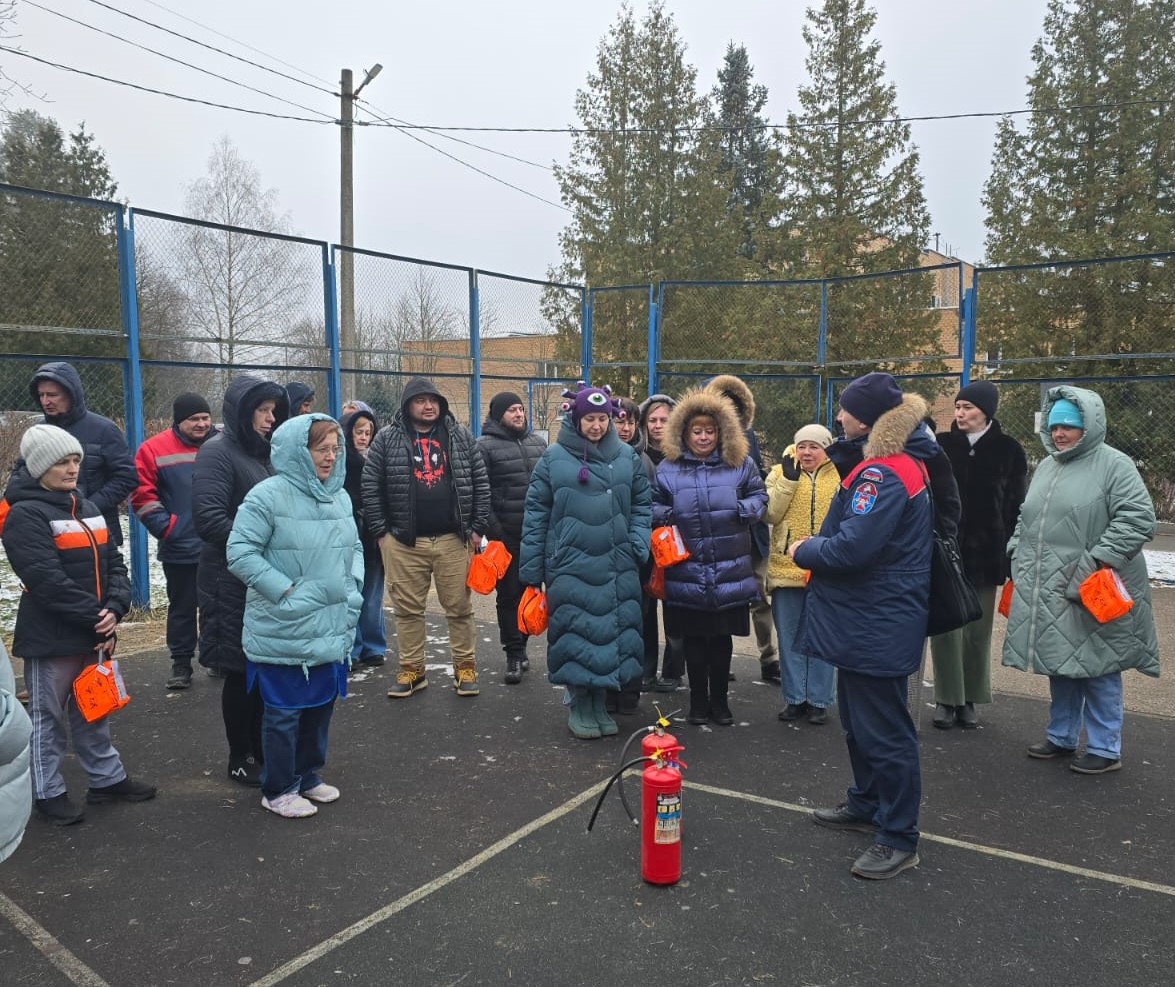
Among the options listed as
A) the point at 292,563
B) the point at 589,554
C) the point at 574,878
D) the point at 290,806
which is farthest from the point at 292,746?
the point at 589,554

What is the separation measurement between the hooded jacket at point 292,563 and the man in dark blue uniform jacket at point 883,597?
1944 mm

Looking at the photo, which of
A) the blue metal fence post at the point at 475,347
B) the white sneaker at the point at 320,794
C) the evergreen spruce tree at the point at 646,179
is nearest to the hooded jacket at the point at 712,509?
the white sneaker at the point at 320,794

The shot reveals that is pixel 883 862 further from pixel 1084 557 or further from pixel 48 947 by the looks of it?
pixel 48 947

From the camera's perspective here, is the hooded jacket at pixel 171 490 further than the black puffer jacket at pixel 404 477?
Yes

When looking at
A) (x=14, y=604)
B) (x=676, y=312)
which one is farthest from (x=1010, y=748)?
(x=676, y=312)

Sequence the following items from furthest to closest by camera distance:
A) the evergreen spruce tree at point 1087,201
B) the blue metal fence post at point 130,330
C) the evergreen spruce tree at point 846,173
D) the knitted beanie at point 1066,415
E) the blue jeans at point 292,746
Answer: the evergreen spruce tree at point 846,173, the evergreen spruce tree at point 1087,201, the blue metal fence post at point 130,330, the knitted beanie at point 1066,415, the blue jeans at point 292,746

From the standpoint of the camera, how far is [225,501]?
14.2ft

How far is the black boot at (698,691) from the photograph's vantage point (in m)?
5.12

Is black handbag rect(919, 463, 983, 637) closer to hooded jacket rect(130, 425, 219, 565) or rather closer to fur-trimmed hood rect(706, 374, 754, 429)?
fur-trimmed hood rect(706, 374, 754, 429)

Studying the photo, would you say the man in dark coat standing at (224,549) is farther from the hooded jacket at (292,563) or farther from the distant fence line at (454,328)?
the distant fence line at (454,328)

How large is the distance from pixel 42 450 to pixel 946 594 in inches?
145

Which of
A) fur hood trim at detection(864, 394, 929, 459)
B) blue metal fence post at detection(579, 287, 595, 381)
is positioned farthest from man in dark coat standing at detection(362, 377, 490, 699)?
blue metal fence post at detection(579, 287, 595, 381)

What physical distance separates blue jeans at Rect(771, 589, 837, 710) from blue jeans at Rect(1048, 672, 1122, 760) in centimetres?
118

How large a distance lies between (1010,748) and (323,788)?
352 centimetres
